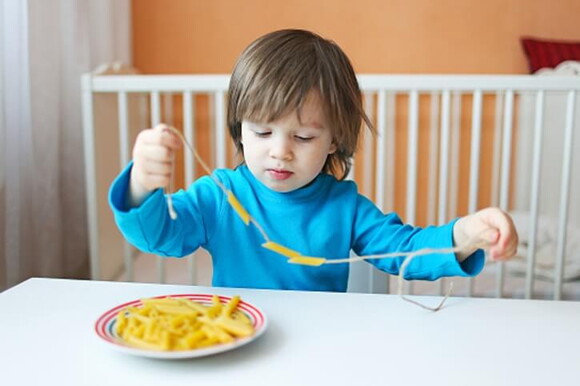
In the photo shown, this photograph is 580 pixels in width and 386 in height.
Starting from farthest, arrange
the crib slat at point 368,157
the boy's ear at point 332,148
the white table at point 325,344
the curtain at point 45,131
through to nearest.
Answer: the crib slat at point 368,157, the curtain at point 45,131, the boy's ear at point 332,148, the white table at point 325,344

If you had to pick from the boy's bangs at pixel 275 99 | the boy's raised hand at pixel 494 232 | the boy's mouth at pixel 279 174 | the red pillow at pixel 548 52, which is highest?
the red pillow at pixel 548 52

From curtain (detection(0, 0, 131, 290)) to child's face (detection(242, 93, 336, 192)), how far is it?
34.2 inches

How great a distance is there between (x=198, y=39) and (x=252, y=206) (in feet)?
5.75

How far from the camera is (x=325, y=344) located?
24.2 inches

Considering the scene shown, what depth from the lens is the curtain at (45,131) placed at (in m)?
1.54

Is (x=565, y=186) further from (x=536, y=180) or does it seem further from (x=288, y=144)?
(x=288, y=144)

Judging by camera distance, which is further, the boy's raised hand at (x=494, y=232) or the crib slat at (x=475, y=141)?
the crib slat at (x=475, y=141)

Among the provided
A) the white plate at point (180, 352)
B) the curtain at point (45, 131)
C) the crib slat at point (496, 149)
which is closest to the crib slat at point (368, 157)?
the crib slat at point (496, 149)

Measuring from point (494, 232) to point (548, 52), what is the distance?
80.5 inches

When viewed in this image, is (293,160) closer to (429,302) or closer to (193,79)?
(429,302)

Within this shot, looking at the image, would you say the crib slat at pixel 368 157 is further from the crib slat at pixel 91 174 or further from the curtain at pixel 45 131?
the crib slat at pixel 91 174

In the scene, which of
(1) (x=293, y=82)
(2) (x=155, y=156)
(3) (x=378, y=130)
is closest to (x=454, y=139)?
(3) (x=378, y=130)

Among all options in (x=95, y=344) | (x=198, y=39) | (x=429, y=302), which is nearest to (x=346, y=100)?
(x=429, y=302)

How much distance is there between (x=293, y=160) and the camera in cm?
84
